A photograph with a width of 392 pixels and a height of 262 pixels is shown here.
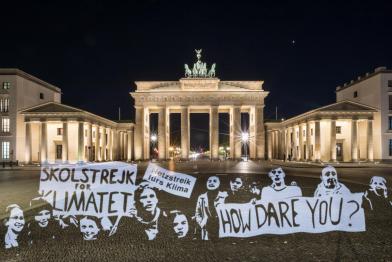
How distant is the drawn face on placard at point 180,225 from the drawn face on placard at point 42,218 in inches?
152

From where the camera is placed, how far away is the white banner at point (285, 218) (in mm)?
10391

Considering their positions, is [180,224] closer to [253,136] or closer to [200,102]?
[200,102]

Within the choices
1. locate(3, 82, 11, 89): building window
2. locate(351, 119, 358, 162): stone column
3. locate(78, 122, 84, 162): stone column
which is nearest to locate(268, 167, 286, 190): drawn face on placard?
locate(78, 122, 84, 162): stone column

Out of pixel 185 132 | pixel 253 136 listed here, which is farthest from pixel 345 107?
pixel 185 132

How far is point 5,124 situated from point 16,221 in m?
56.7

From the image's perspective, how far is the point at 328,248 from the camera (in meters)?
8.66

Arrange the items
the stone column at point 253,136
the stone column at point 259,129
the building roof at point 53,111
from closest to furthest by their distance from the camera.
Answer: the building roof at point 53,111
the stone column at point 259,129
the stone column at point 253,136

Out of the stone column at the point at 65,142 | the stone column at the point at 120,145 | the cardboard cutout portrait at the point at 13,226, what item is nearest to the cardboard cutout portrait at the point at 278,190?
the cardboard cutout portrait at the point at 13,226

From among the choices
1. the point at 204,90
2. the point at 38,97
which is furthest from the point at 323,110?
the point at 38,97

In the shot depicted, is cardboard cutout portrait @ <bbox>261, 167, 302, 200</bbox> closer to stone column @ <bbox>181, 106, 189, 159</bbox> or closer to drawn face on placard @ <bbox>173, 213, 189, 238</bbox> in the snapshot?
drawn face on placard @ <bbox>173, 213, 189, 238</bbox>

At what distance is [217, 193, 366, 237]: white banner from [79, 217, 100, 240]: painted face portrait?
3314 millimetres

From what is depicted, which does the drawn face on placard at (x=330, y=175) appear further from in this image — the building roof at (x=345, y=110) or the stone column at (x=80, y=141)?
the stone column at (x=80, y=141)

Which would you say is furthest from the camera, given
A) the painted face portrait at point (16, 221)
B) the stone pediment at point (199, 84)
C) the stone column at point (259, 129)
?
the stone column at point (259, 129)

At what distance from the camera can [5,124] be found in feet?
206
